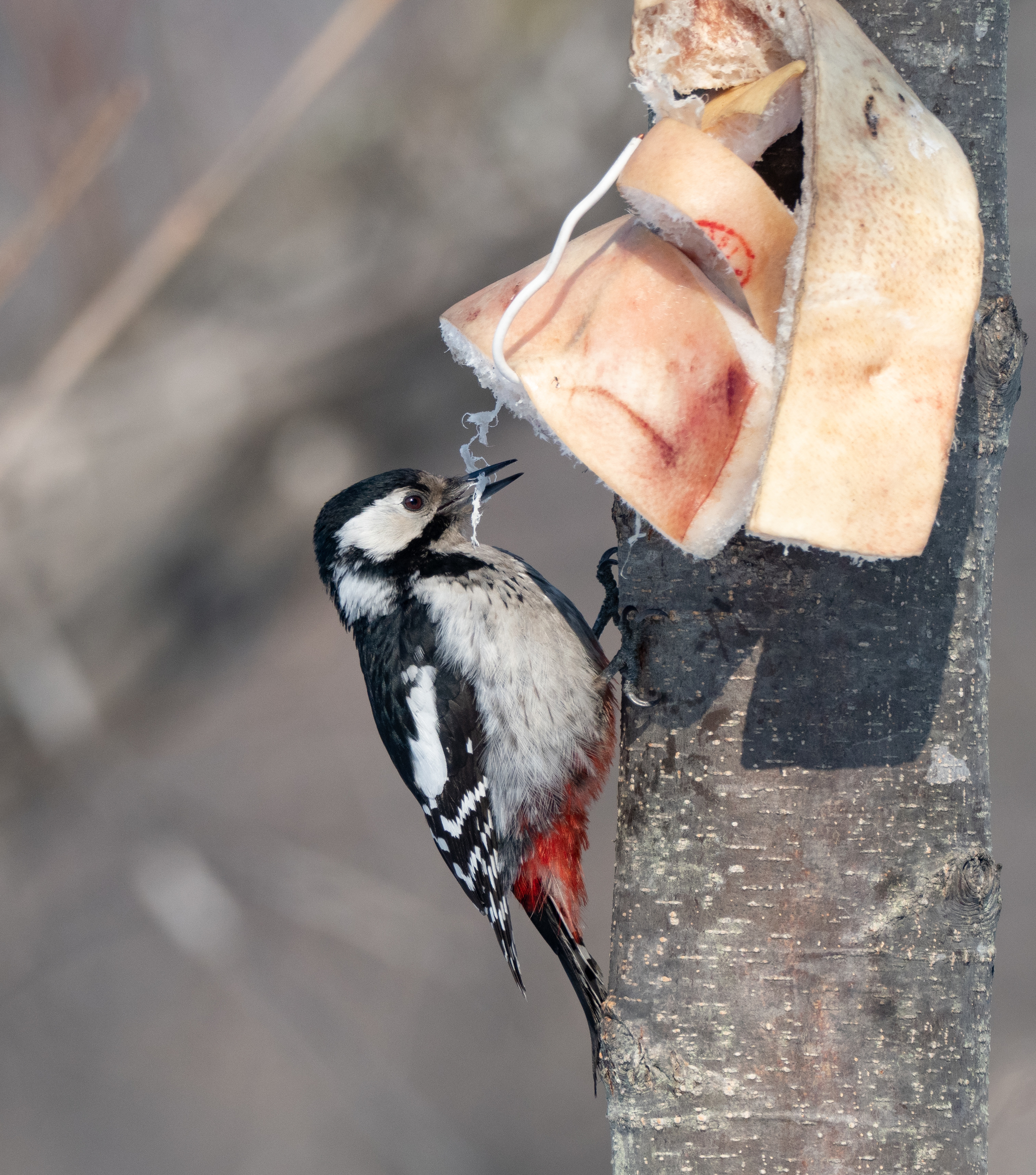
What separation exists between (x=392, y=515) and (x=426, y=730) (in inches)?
16.1

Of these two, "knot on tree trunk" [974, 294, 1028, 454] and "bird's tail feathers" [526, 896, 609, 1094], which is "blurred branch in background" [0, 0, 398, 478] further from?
"knot on tree trunk" [974, 294, 1028, 454]

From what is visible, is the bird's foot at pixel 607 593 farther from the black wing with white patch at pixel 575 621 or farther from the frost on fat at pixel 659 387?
the frost on fat at pixel 659 387

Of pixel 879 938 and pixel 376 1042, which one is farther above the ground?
pixel 879 938

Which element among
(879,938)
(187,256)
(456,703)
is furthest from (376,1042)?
(879,938)

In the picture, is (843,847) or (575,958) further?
(575,958)

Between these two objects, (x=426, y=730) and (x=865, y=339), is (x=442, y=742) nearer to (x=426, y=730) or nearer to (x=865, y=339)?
(x=426, y=730)

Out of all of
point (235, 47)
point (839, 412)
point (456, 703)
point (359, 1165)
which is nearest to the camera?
point (839, 412)

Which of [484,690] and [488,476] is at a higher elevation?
[488,476]

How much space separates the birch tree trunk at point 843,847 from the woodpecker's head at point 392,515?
99 cm

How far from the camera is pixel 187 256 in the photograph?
283 centimetres

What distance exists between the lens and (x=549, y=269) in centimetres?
73

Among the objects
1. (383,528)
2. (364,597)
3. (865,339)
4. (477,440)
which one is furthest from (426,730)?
(865,339)

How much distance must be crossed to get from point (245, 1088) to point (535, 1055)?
1.09 meters

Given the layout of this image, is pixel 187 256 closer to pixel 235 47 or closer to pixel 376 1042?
pixel 235 47
